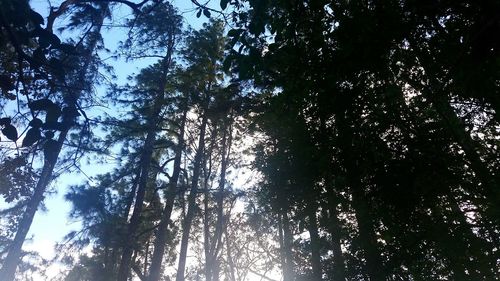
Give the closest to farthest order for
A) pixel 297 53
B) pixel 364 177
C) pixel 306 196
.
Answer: pixel 297 53 → pixel 364 177 → pixel 306 196

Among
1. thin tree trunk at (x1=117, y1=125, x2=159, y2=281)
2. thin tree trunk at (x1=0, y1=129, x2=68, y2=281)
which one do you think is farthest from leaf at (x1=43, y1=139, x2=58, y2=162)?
thin tree trunk at (x1=0, y1=129, x2=68, y2=281)

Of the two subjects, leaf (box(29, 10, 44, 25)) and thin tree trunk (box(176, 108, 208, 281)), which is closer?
leaf (box(29, 10, 44, 25))

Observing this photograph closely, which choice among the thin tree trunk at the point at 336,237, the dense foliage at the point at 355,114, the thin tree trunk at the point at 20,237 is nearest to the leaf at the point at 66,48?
the dense foliage at the point at 355,114

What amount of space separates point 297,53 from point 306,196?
5.46 metres

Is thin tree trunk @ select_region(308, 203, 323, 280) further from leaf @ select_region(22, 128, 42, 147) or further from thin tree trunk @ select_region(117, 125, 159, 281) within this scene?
leaf @ select_region(22, 128, 42, 147)

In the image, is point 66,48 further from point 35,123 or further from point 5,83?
point 35,123

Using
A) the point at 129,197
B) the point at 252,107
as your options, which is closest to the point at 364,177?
the point at 252,107

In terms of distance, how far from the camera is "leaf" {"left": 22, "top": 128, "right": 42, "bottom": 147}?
1.93 m

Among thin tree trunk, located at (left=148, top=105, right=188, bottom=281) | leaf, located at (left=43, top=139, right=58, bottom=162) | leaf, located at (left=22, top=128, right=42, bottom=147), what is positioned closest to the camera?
leaf, located at (left=22, top=128, right=42, bottom=147)

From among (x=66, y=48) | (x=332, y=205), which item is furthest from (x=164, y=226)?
(x=66, y=48)

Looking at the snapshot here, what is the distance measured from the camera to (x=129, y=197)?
17.5 m

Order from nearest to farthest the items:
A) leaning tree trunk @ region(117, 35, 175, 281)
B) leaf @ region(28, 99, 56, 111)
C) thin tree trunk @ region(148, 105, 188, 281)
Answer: leaf @ region(28, 99, 56, 111) → leaning tree trunk @ region(117, 35, 175, 281) → thin tree trunk @ region(148, 105, 188, 281)

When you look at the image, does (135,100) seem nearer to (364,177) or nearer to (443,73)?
(364,177)

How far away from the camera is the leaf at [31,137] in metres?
1.93
